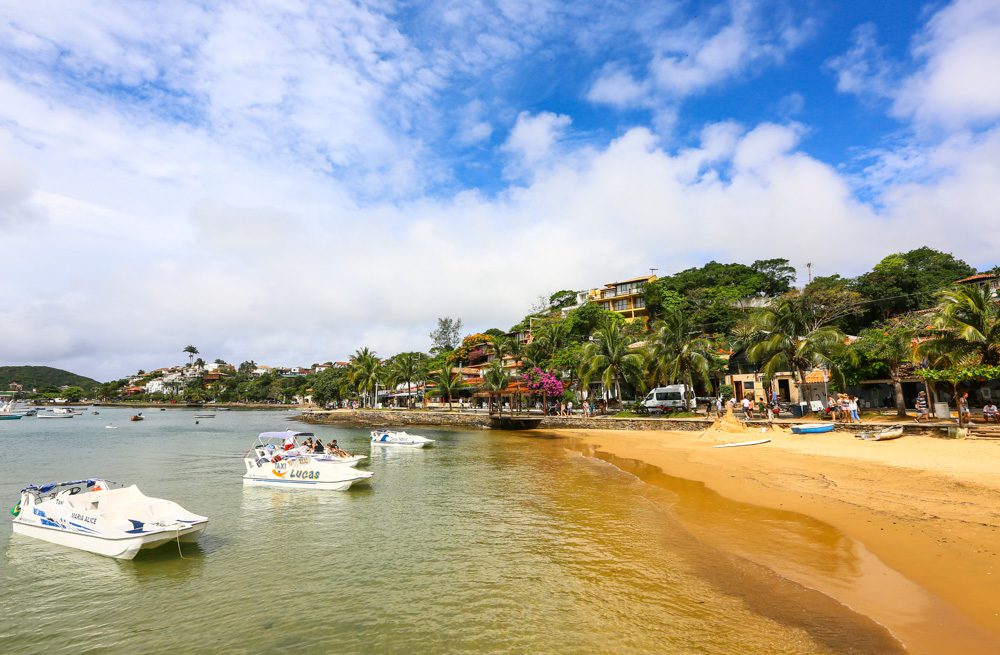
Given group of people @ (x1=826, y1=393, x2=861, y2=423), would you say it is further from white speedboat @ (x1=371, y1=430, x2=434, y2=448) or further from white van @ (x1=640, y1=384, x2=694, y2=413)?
white speedboat @ (x1=371, y1=430, x2=434, y2=448)

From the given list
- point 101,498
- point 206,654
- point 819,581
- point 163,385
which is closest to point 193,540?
point 101,498

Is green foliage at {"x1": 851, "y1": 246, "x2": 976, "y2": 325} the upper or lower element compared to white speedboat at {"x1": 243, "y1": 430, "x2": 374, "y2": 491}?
upper

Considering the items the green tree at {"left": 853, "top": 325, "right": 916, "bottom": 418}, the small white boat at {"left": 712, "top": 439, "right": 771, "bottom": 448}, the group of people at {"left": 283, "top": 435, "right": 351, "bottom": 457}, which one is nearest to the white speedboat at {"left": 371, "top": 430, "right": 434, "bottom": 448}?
the group of people at {"left": 283, "top": 435, "right": 351, "bottom": 457}

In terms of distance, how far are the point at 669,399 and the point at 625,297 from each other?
163 ft

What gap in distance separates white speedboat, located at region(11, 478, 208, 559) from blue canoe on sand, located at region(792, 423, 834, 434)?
29835mm

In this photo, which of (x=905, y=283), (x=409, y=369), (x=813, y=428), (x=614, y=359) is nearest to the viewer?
(x=813, y=428)

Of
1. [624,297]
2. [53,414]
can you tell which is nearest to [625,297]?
[624,297]

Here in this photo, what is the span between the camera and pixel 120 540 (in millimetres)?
12117

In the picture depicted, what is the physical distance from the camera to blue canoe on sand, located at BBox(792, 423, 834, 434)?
27734 mm

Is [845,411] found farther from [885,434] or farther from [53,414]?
[53,414]

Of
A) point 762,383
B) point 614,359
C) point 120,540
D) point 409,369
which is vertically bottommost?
point 120,540

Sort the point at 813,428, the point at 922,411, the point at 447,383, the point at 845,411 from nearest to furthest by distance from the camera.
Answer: the point at 813,428 < the point at 922,411 < the point at 845,411 < the point at 447,383

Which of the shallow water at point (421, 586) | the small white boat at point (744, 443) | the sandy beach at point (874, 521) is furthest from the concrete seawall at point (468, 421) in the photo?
the shallow water at point (421, 586)

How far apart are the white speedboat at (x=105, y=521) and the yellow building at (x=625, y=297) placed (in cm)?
8408
